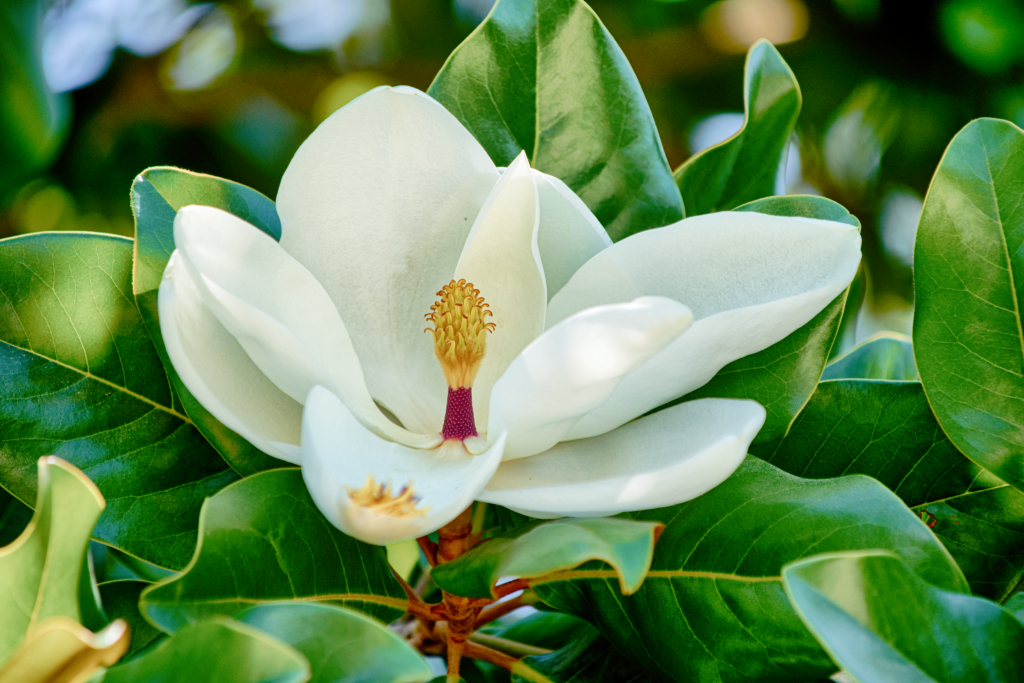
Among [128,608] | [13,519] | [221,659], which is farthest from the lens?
[13,519]

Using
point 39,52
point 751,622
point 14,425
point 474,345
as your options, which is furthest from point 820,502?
point 39,52

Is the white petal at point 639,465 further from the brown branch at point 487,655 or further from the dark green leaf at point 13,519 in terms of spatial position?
the dark green leaf at point 13,519

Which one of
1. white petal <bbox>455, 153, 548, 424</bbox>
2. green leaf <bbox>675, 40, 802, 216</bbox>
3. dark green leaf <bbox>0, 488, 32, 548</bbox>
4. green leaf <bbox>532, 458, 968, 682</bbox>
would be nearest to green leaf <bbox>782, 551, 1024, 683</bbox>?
green leaf <bbox>532, 458, 968, 682</bbox>

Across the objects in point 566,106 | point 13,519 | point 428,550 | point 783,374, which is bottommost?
point 13,519

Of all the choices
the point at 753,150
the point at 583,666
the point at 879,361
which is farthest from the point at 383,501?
the point at 879,361

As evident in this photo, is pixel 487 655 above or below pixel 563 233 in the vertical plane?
below

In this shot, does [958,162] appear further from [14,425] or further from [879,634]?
[14,425]

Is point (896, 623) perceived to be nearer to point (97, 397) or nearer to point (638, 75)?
point (97, 397)
